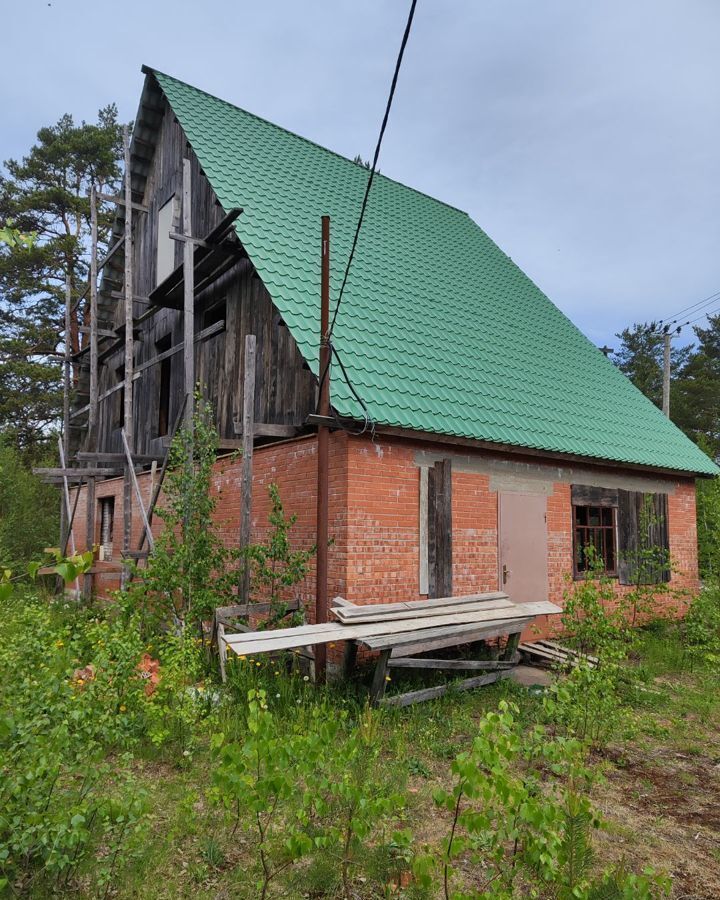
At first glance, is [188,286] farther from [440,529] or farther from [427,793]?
[427,793]

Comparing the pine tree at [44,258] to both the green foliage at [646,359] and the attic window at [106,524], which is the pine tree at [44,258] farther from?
the green foliage at [646,359]

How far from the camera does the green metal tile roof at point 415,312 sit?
8242 mm

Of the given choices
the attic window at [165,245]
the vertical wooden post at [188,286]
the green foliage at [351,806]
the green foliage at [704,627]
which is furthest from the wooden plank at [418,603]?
the attic window at [165,245]

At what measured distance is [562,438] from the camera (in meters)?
9.67

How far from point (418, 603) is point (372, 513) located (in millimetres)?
1157

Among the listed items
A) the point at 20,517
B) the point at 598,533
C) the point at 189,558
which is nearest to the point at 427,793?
the point at 189,558

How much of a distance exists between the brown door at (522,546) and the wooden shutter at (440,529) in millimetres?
1113

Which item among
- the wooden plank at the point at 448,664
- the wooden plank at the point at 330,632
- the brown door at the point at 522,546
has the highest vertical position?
the brown door at the point at 522,546

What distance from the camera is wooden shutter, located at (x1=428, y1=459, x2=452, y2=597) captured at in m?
8.02

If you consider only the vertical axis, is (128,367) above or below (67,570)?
above

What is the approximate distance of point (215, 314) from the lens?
1070 cm

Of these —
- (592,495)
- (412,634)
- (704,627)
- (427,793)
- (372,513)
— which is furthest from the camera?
(592,495)

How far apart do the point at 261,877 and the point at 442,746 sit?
97.6 inches

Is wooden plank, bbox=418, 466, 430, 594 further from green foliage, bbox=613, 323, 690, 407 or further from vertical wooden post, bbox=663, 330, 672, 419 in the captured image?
green foliage, bbox=613, 323, 690, 407
